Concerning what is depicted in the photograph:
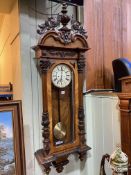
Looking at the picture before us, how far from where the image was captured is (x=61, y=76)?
149cm

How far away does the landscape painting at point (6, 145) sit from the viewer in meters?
1.30

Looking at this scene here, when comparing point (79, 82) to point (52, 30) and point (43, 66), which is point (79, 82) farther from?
point (52, 30)

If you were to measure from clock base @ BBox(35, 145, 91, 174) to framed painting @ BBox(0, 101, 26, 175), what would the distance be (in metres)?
0.17

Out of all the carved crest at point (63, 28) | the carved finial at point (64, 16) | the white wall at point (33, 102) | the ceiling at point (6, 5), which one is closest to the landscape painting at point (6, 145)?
the white wall at point (33, 102)

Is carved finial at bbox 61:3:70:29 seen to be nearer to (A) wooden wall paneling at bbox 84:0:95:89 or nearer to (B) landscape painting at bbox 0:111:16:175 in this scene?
(A) wooden wall paneling at bbox 84:0:95:89

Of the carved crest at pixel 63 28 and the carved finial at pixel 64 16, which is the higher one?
the carved finial at pixel 64 16

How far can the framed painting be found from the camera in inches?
51.3

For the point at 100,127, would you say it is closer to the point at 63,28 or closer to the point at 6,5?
the point at 63,28

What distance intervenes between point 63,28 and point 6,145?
0.94 meters

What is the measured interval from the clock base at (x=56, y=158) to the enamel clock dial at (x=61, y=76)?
53 centimetres

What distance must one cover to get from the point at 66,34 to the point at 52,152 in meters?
0.91

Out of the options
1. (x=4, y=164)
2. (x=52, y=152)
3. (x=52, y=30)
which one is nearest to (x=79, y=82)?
(x=52, y=30)

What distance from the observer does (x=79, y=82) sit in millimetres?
1561

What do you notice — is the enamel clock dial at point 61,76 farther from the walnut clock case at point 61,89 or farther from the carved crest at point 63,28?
the carved crest at point 63,28
